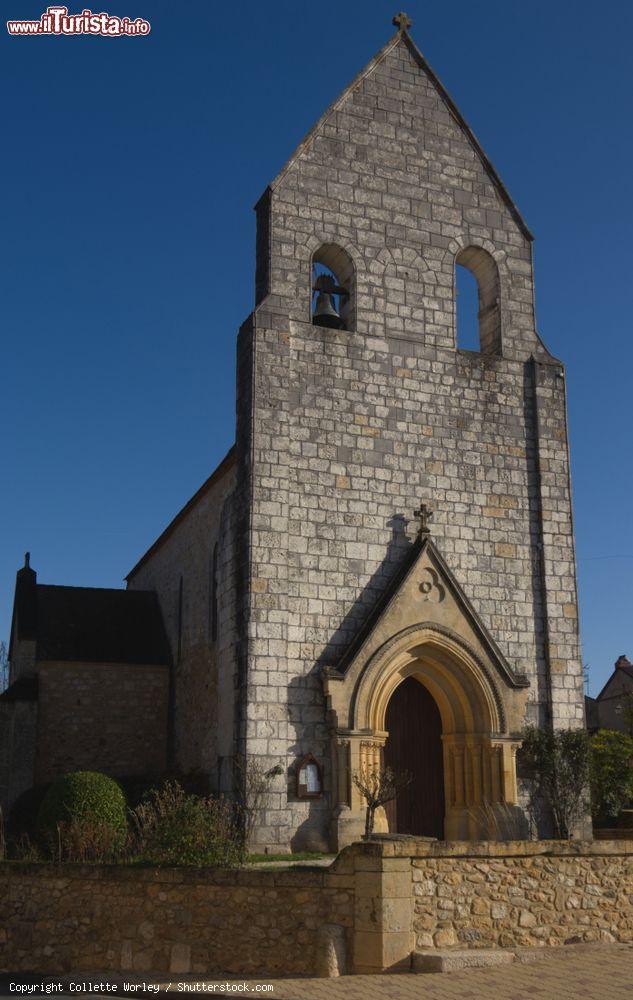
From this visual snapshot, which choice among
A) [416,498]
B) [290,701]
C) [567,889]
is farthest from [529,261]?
[567,889]

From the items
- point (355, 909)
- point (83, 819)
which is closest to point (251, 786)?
point (83, 819)

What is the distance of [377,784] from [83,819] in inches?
159

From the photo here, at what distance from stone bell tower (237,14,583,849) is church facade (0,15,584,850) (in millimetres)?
34

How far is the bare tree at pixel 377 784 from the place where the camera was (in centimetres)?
1296

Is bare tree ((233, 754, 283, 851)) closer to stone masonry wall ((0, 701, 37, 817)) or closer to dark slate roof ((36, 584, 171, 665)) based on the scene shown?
stone masonry wall ((0, 701, 37, 817))

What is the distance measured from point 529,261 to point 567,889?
11.2 m

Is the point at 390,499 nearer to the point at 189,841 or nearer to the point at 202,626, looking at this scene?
the point at 202,626

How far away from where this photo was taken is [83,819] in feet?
44.5

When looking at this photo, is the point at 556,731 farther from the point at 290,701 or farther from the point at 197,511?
the point at 197,511

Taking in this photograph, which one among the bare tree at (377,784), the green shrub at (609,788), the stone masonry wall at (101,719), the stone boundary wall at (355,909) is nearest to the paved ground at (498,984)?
the stone boundary wall at (355,909)

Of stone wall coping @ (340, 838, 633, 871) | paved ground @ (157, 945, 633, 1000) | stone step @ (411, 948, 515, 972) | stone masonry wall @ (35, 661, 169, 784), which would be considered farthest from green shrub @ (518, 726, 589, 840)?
stone masonry wall @ (35, 661, 169, 784)

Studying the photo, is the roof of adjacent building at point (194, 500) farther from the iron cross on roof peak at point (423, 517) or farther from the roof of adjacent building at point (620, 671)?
the roof of adjacent building at point (620, 671)

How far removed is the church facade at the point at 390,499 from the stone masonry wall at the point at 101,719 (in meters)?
2.69

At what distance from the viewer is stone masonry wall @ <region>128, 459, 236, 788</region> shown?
1491cm
